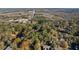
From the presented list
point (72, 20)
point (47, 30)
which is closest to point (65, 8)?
point (72, 20)

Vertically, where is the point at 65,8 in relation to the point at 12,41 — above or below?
above
